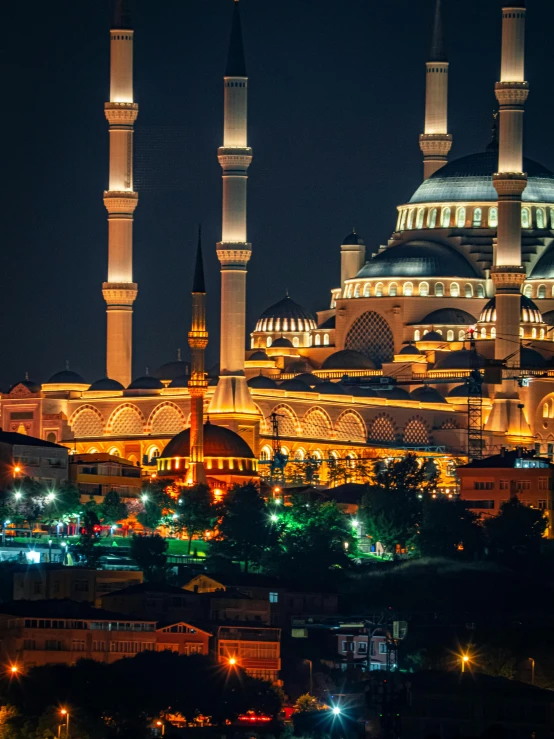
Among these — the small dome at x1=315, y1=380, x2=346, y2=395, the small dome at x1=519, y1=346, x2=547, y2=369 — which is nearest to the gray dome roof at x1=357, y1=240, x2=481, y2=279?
the small dome at x1=519, y1=346, x2=547, y2=369

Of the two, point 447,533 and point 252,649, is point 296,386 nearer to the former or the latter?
point 447,533

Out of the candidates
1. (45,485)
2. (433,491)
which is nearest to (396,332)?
(433,491)

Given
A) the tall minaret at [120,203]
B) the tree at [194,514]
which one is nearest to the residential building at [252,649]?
the tree at [194,514]

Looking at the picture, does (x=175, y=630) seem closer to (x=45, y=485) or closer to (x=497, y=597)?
(x=497, y=597)

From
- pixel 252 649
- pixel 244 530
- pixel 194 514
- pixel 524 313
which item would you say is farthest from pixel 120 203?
pixel 252 649

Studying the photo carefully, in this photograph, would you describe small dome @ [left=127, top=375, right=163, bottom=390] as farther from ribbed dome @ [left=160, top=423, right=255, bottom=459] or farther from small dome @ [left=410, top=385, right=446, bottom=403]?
small dome @ [left=410, top=385, right=446, bottom=403]

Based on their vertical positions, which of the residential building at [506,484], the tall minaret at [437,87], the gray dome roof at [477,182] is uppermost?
the tall minaret at [437,87]

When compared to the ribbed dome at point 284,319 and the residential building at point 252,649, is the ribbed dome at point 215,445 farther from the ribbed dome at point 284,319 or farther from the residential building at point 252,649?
the residential building at point 252,649

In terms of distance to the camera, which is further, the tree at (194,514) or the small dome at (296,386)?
the small dome at (296,386)
